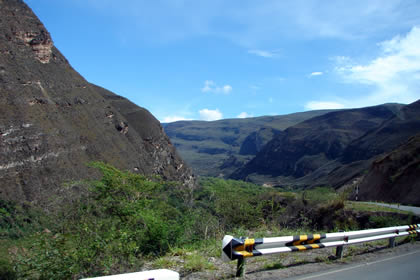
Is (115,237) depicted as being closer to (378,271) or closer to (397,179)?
(378,271)

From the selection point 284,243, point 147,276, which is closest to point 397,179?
point 284,243

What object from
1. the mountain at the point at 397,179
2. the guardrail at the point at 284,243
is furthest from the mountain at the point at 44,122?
the guardrail at the point at 284,243

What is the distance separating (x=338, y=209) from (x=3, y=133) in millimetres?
41654

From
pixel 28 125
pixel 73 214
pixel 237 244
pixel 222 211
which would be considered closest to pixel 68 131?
pixel 28 125

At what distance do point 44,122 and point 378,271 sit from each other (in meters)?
50.4

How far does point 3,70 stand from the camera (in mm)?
46344

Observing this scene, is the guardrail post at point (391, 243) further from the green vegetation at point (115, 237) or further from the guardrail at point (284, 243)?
the green vegetation at point (115, 237)

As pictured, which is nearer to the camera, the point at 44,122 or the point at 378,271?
the point at 378,271

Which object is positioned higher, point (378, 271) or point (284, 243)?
point (284, 243)

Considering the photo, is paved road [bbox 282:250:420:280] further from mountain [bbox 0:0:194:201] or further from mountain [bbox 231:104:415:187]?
mountain [bbox 231:104:415:187]

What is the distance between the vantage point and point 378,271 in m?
6.27

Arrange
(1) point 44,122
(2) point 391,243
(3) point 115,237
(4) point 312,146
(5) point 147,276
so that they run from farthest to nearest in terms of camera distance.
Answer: (4) point 312,146 < (1) point 44,122 < (2) point 391,243 < (3) point 115,237 < (5) point 147,276

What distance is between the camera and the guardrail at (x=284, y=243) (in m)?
5.50

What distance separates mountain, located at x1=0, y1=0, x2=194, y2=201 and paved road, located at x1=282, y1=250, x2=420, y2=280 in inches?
1570
